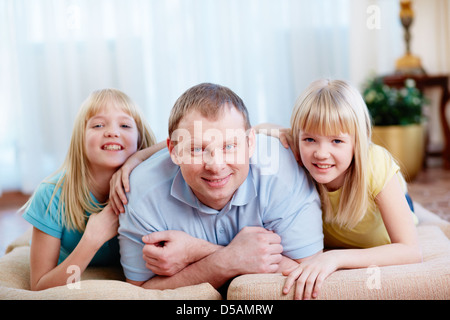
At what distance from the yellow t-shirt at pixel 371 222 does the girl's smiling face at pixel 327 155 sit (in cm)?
9

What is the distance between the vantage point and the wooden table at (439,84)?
13.4 ft

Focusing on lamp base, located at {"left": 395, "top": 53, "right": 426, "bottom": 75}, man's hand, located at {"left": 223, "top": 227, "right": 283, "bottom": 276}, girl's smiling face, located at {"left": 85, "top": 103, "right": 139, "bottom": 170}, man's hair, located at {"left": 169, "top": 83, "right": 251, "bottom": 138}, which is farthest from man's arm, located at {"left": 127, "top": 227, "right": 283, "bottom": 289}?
lamp base, located at {"left": 395, "top": 53, "right": 426, "bottom": 75}

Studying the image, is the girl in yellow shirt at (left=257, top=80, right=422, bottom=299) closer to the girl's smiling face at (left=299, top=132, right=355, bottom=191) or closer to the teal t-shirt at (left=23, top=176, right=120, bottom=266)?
the girl's smiling face at (left=299, top=132, right=355, bottom=191)

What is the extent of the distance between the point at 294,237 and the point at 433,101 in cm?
388

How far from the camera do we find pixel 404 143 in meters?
3.69

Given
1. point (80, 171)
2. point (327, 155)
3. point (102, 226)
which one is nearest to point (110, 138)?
point (80, 171)

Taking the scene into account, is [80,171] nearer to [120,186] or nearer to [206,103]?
[120,186]

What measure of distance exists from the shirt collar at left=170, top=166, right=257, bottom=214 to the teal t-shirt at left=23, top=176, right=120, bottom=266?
433 mm

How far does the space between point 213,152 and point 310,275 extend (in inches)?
16.6

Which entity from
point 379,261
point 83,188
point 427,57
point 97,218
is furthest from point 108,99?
point 427,57

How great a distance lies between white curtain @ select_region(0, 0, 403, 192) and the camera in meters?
3.96

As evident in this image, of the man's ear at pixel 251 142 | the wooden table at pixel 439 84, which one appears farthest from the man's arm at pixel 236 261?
the wooden table at pixel 439 84

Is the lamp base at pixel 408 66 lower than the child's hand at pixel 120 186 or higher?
higher

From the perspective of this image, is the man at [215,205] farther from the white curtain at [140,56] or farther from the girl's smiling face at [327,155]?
the white curtain at [140,56]
